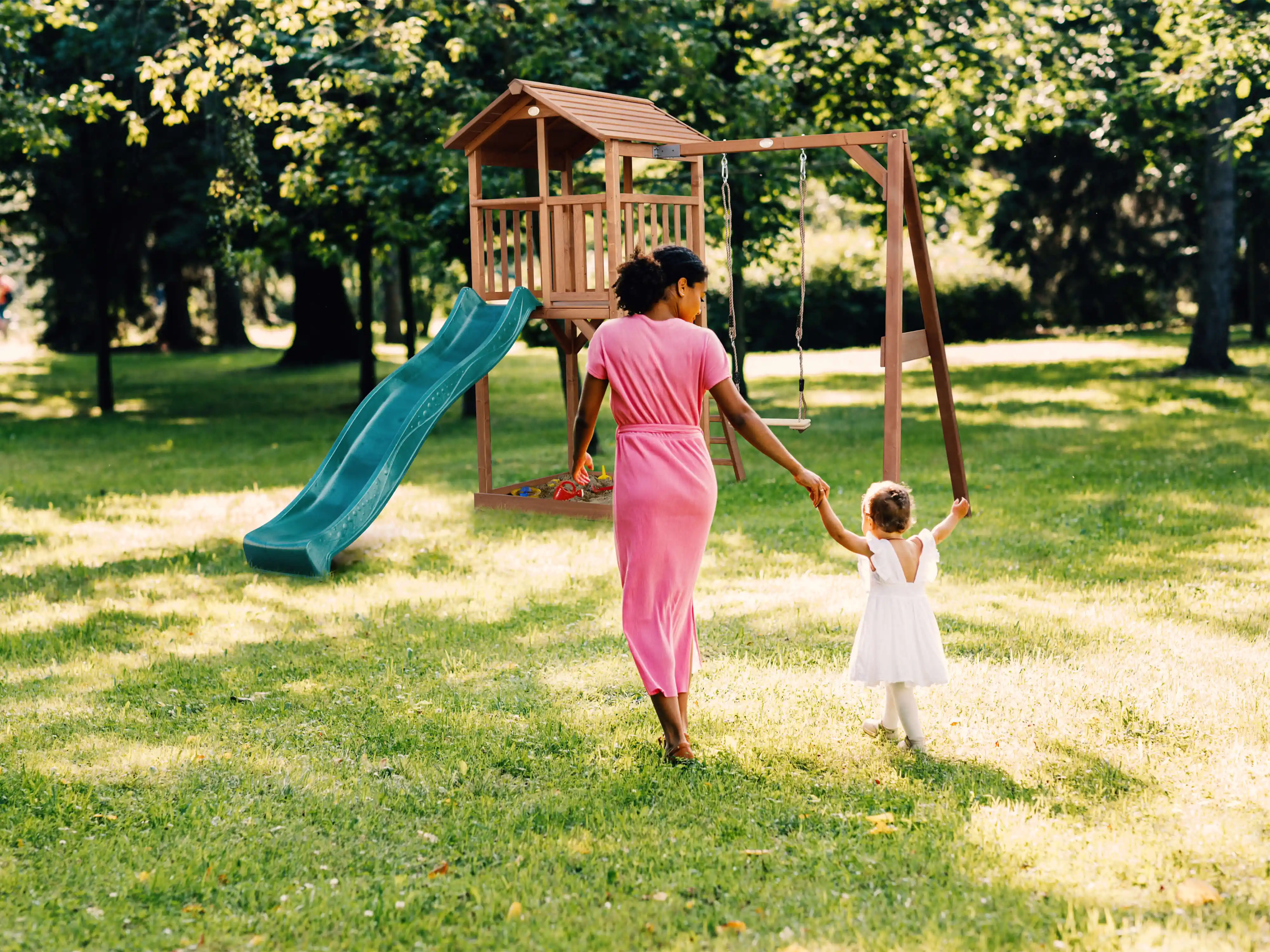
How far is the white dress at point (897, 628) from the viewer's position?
512cm

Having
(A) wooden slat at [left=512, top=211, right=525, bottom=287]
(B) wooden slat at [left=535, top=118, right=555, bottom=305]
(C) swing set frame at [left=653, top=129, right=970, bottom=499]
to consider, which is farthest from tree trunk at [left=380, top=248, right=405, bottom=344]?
→ (C) swing set frame at [left=653, top=129, right=970, bottom=499]

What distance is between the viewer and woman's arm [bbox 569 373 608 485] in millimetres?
5172

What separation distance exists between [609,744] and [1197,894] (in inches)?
95.5

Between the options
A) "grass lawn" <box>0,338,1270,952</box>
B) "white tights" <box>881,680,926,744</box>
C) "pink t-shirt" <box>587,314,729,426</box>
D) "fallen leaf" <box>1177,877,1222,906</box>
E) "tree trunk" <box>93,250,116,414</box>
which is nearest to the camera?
"fallen leaf" <box>1177,877,1222,906</box>

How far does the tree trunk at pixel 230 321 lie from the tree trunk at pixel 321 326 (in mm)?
8409

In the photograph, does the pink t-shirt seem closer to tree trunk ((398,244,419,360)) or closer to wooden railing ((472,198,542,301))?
wooden railing ((472,198,542,301))

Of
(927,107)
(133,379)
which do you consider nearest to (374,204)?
(927,107)

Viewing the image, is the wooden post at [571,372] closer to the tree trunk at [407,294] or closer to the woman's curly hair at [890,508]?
the woman's curly hair at [890,508]

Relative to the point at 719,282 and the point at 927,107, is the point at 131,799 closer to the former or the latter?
the point at 927,107

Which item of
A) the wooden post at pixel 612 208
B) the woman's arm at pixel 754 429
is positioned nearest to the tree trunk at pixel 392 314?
the wooden post at pixel 612 208

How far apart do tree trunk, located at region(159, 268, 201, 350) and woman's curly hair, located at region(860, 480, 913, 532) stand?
115 ft

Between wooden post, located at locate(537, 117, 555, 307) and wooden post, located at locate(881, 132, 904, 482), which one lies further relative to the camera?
wooden post, located at locate(537, 117, 555, 307)

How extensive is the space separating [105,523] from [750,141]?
7.04m

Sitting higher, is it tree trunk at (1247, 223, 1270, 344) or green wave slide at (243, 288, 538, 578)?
tree trunk at (1247, 223, 1270, 344)
